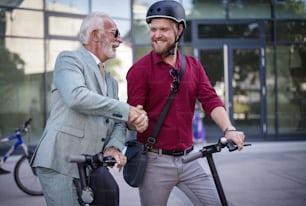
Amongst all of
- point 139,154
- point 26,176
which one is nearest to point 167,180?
point 139,154

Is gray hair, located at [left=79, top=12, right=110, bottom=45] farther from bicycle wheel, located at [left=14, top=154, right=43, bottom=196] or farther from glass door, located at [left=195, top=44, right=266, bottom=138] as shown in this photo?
glass door, located at [left=195, top=44, right=266, bottom=138]

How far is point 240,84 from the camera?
10.9 metres

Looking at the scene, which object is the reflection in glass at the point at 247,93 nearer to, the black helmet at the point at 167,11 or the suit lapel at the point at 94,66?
the black helmet at the point at 167,11

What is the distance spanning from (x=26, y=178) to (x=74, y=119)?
398 centimetres

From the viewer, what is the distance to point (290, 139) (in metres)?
10.5

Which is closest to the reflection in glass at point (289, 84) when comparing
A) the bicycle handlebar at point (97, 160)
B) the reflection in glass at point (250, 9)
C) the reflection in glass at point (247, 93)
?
the reflection in glass at point (247, 93)

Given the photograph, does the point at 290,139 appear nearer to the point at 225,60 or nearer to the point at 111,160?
the point at 225,60

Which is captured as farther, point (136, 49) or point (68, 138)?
point (136, 49)

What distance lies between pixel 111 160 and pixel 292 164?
19.6 ft

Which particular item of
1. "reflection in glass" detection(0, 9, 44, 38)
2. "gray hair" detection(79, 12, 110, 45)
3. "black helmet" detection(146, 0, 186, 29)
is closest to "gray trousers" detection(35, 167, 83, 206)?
"gray hair" detection(79, 12, 110, 45)

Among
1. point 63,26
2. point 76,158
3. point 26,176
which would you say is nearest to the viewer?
point 76,158

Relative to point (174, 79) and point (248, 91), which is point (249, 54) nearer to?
point (248, 91)

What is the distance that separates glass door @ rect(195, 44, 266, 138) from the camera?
10711mm

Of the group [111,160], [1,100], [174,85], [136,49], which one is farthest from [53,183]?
[136,49]
